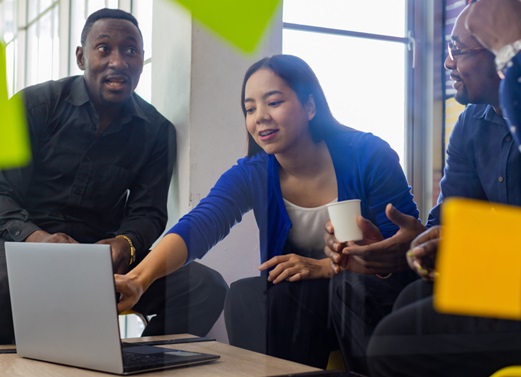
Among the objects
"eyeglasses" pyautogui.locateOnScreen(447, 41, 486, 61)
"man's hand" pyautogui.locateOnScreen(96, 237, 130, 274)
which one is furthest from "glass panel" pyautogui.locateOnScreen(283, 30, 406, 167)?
"man's hand" pyautogui.locateOnScreen(96, 237, 130, 274)

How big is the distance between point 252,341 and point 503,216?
86 cm

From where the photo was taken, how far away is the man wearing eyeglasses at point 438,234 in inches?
44.1

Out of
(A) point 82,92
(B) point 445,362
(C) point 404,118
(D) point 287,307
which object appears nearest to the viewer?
(B) point 445,362

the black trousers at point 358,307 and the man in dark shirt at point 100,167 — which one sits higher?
the man in dark shirt at point 100,167

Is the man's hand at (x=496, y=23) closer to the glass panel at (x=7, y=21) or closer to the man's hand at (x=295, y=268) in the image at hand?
the man's hand at (x=295, y=268)

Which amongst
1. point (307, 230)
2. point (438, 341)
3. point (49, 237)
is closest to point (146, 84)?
point (49, 237)

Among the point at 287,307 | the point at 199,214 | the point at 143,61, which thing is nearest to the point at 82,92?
the point at 143,61

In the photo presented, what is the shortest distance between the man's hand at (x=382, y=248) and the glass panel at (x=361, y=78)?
0.42 feet

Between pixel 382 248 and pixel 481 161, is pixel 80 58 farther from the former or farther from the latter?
pixel 481 161

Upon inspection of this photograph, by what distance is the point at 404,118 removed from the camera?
1.32m

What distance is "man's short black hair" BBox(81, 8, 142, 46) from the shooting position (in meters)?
2.06

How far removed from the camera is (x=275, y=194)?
1.58m

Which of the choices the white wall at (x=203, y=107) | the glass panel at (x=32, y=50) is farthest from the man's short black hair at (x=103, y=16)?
the glass panel at (x=32, y=50)

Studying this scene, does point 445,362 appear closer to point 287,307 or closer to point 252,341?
point 287,307
